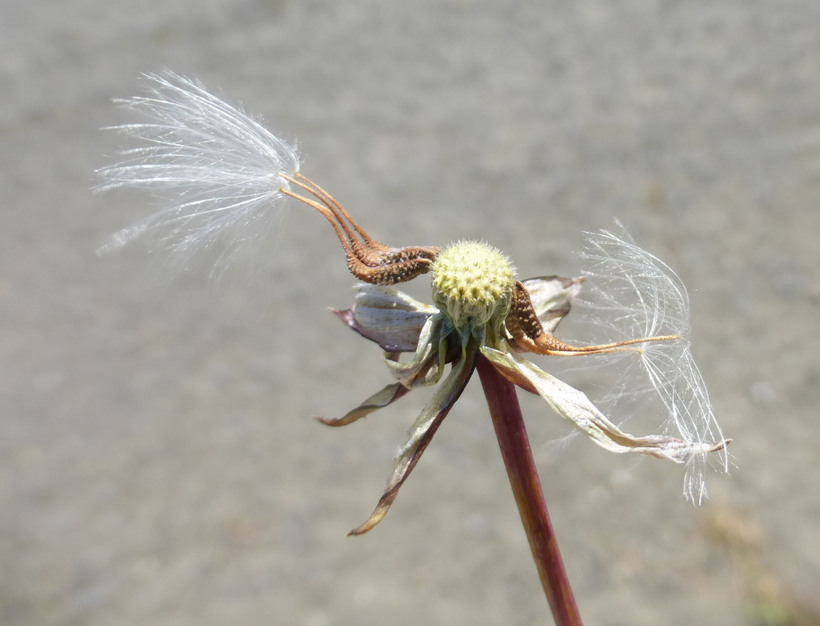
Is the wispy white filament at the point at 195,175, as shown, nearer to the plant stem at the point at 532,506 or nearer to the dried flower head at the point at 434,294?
the dried flower head at the point at 434,294

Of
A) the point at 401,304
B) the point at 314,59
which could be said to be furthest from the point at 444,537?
the point at 401,304

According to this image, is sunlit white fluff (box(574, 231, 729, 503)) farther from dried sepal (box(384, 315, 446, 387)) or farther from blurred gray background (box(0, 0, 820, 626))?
blurred gray background (box(0, 0, 820, 626))

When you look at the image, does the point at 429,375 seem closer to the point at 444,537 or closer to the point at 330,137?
the point at 444,537

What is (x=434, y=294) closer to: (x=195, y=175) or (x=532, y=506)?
(x=532, y=506)

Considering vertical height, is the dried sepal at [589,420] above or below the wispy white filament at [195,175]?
below

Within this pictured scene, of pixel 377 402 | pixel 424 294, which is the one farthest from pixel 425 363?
pixel 424 294

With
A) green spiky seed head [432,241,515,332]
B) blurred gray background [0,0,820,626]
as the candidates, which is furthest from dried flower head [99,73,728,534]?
blurred gray background [0,0,820,626]

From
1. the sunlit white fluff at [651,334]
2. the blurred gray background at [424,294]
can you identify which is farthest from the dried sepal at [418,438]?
the blurred gray background at [424,294]

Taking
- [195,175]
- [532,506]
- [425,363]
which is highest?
[195,175]
